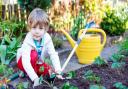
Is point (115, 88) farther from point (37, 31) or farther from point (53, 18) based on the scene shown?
point (53, 18)

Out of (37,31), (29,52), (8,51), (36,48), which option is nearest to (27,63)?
(29,52)

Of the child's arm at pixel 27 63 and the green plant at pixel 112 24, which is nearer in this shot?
the child's arm at pixel 27 63

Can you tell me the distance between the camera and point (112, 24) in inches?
357

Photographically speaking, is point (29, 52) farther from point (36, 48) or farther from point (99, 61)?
point (99, 61)

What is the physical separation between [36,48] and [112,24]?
15.6 ft

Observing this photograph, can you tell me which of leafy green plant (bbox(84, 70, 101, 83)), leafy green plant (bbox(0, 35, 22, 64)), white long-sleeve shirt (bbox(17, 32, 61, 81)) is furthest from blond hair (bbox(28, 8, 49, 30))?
leafy green plant (bbox(0, 35, 22, 64))

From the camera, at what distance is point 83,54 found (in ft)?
21.1

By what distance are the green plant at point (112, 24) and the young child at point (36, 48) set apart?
450 centimetres

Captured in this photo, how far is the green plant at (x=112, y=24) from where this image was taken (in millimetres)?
9016

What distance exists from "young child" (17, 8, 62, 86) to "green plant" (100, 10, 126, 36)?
4497mm

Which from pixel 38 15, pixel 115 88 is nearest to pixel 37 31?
pixel 38 15

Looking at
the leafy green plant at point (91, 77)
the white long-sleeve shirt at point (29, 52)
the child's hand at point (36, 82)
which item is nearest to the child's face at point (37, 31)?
the white long-sleeve shirt at point (29, 52)

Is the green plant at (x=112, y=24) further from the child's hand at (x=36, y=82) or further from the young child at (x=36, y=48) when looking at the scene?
the child's hand at (x=36, y=82)

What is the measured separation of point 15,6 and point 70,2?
156 cm
